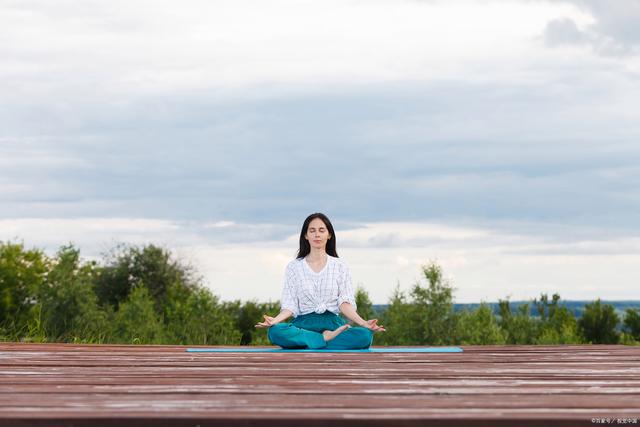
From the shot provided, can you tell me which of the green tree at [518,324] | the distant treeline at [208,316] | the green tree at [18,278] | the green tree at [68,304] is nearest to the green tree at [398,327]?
the distant treeline at [208,316]

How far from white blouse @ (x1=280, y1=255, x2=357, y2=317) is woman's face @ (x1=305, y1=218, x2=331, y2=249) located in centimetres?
18

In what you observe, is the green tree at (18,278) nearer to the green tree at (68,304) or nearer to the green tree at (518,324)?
the green tree at (68,304)

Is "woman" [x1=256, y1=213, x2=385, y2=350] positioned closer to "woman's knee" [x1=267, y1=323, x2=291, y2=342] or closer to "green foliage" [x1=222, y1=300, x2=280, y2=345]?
"woman's knee" [x1=267, y1=323, x2=291, y2=342]

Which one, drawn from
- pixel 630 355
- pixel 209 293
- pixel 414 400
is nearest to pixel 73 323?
pixel 209 293

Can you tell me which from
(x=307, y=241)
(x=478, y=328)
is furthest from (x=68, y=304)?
(x=307, y=241)

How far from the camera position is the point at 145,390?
4.19m

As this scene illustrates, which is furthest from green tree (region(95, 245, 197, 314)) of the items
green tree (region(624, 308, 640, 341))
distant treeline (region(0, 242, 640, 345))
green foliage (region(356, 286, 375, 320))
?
green tree (region(624, 308, 640, 341))

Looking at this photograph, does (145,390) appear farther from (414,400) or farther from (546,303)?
(546,303)

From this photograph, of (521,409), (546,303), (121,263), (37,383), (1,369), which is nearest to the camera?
(521,409)

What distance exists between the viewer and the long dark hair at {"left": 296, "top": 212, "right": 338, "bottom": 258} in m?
7.36

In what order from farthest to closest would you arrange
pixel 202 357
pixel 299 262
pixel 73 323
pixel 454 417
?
pixel 73 323, pixel 299 262, pixel 202 357, pixel 454 417

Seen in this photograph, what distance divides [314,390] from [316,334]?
2.94 metres

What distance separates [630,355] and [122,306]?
8.88 metres

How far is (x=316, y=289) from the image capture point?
7195 mm
